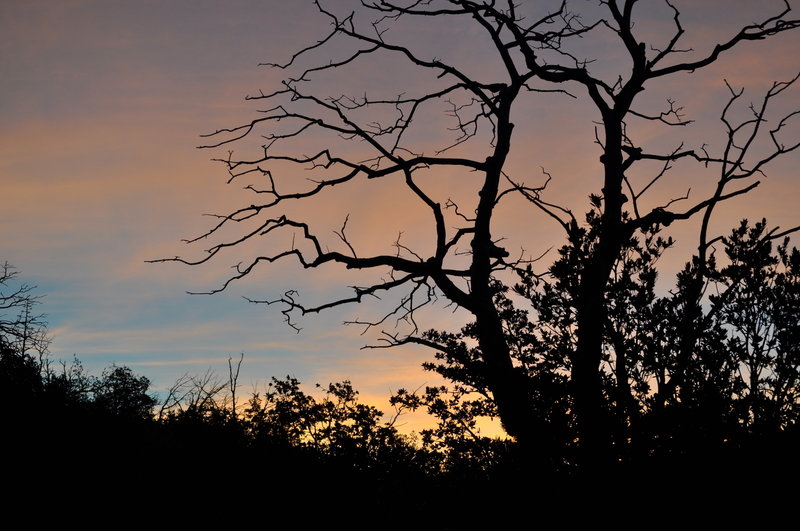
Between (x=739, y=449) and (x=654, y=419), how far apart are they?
0.87 meters

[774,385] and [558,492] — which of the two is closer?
[558,492]

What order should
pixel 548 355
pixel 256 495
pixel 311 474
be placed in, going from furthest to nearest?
pixel 311 474
pixel 256 495
pixel 548 355

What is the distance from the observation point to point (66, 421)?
987 cm

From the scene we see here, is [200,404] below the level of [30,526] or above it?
above

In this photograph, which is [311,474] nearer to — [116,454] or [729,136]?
[116,454]

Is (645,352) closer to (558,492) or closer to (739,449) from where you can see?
(739,449)

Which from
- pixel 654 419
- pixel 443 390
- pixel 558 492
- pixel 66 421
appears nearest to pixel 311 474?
pixel 443 390

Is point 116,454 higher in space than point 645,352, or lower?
lower

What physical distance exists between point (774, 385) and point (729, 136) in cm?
337

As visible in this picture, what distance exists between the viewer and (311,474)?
10.4m

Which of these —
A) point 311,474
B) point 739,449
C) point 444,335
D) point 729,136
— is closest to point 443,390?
point 444,335

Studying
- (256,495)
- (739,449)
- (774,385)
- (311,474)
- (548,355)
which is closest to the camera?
(739,449)

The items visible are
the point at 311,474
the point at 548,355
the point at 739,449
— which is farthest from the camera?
the point at 311,474

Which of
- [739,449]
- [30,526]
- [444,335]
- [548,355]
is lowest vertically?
[30,526]
